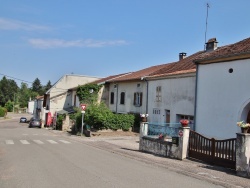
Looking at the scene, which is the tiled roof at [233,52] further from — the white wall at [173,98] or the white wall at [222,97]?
the white wall at [173,98]

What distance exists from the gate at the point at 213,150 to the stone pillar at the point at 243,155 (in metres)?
0.76

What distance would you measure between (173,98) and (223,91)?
28.2 feet

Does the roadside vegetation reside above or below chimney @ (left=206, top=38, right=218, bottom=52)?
below

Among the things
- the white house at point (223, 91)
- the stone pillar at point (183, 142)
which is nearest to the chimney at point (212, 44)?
the white house at point (223, 91)

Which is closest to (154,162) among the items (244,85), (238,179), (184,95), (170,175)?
(170,175)

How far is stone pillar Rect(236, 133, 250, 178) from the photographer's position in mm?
11586

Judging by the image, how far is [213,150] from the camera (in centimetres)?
1399

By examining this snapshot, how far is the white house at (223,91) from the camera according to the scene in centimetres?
1736

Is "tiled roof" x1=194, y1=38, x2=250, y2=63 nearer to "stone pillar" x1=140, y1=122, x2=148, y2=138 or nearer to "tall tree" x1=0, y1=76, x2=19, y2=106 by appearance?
"stone pillar" x1=140, y1=122, x2=148, y2=138

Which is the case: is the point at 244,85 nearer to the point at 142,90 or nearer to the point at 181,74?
the point at 181,74

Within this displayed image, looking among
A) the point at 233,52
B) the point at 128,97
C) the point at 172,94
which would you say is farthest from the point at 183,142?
the point at 128,97

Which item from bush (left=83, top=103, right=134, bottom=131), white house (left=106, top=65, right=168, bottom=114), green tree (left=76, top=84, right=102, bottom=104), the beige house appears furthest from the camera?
the beige house

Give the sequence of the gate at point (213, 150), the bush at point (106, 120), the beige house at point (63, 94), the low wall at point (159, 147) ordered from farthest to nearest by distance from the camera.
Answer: the beige house at point (63, 94)
the bush at point (106, 120)
the low wall at point (159, 147)
the gate at point (213, 150)

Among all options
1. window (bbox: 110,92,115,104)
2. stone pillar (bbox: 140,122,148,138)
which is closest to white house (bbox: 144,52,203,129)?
stone pillar (bbox: 140,122,148,138)
